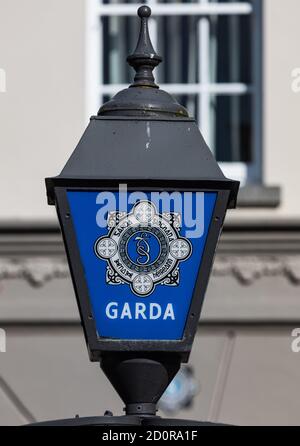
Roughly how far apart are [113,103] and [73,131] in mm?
4502

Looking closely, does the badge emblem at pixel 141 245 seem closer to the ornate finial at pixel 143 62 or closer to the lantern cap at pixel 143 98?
the lantern cap at pixel 143 98

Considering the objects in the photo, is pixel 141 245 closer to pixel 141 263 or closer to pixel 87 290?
pixel 141 263

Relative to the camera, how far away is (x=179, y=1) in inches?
375

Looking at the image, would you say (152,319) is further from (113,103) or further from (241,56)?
(241,56)

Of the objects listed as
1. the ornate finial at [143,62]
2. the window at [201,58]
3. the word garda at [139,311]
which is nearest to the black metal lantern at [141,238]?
the word garda at [139,311]

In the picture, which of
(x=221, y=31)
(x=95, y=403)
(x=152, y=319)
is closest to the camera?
(x=152, y=319)

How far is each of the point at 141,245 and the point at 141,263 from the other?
0.05 meters

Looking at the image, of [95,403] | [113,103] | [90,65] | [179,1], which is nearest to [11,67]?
[90,65]

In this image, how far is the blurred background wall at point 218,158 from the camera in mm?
8938

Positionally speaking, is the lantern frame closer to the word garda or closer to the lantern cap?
the word garda

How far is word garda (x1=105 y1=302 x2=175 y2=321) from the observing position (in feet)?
14.7

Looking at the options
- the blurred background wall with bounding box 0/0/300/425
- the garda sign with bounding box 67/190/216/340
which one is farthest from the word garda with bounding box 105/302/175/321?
the blurred background wall with bounding box 0/0/300/425

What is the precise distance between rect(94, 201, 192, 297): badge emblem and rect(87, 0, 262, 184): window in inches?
192

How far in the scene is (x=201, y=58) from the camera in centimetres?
948
